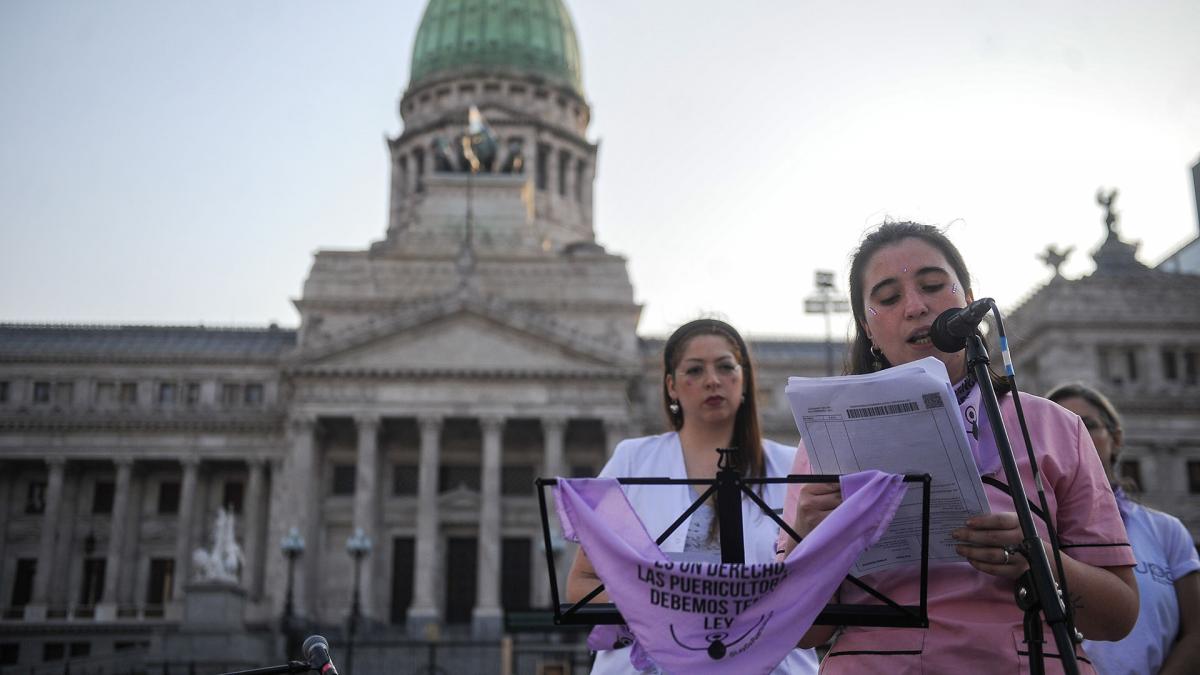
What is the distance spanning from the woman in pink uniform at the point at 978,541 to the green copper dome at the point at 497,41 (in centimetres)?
7015

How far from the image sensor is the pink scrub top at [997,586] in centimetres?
409

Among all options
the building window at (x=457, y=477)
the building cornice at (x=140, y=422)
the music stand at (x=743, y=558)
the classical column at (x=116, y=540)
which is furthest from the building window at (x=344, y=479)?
the music stand at (x=743, y=558)

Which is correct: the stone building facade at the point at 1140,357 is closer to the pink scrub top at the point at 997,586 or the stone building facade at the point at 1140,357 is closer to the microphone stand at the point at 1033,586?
the pink scrub top at the point at 997,586

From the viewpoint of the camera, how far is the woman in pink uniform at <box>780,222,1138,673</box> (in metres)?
4.07

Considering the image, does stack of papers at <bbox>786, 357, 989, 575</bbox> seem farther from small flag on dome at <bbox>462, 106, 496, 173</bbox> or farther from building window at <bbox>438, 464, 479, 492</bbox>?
small flag on dome at <bbox>462, 106, 496, 173</bbox>

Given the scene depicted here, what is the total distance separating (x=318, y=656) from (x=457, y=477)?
4615 centimetres

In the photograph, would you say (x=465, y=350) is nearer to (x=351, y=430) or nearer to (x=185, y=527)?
(x=351, y=430)

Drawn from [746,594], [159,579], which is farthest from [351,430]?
[746,594]

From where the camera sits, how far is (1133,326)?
49312mm

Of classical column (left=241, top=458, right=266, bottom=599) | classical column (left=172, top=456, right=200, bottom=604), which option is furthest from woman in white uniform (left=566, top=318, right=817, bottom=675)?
classical column (left=172, top=456, right=200, bottom=604)

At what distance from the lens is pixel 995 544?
157 inches

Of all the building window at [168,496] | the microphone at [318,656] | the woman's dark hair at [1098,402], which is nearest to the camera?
the microphone at [318,656]

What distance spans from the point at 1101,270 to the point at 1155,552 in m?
51.1

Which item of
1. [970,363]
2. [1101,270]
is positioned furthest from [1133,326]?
[970,363]
